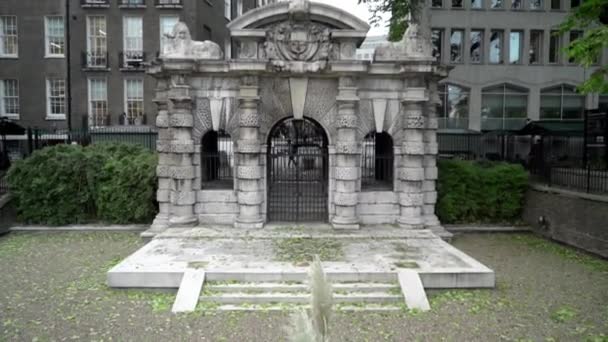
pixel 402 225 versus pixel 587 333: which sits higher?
pixel 402 225

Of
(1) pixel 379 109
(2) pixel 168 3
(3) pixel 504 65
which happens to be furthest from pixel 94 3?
(3) pixel 504 65

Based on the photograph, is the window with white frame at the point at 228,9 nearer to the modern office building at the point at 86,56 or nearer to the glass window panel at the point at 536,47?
the modern office building at the point at 86,56

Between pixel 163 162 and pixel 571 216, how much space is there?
12.8 m

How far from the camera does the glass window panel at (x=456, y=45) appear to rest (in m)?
34.7

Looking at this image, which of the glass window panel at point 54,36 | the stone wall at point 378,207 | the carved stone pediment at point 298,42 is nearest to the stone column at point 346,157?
the stone wall at point 378,207

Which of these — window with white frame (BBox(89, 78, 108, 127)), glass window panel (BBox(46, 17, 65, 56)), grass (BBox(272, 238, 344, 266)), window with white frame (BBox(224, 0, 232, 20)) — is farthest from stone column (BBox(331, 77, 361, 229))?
glass window panel (BBox(46, 17, 65, 56))

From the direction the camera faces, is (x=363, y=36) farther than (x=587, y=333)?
Yes

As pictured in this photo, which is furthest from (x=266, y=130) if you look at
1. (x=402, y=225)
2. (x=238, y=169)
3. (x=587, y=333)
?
(x=587, y=333)

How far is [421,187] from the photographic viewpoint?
1294cm

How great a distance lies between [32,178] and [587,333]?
16.0 m

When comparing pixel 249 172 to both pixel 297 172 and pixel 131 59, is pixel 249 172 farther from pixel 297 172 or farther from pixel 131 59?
pixel 131 59

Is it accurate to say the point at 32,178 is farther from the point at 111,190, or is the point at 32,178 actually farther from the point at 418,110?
the point at 418,110

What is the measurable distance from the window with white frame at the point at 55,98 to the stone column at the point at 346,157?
75.1ft

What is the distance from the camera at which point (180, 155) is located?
12617 millimetres
